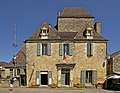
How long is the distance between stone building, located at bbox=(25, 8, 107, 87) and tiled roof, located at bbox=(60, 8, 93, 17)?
8.70 metres

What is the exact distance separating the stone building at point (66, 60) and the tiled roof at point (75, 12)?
28.5 ft

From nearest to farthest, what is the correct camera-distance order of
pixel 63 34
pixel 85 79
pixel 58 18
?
1. pixel 85 79
2. pixel 63 34
3. pixel 58 18

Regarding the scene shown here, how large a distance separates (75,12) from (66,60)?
1199 cm

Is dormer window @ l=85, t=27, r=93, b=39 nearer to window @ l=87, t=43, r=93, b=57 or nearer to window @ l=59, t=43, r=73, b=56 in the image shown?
window @ l=87, t=43, r=93, b=57

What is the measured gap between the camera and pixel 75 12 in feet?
159

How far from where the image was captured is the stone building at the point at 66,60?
39.2 meters

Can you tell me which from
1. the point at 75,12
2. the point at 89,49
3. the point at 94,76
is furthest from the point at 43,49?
the point at 75,12

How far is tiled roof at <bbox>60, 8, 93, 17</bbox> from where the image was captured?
48141 millimetres

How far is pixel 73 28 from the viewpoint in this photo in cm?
4816

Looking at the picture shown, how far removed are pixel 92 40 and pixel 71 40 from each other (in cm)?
290

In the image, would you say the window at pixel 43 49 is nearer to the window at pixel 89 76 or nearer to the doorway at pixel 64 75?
the doorway at pixel 64 75

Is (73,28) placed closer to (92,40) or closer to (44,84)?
(92,40)

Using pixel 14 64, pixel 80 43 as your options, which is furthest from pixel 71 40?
pixel 14 64

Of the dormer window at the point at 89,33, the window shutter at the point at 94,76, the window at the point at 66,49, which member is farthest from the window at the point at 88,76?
the dormer window at the point at 89,33
